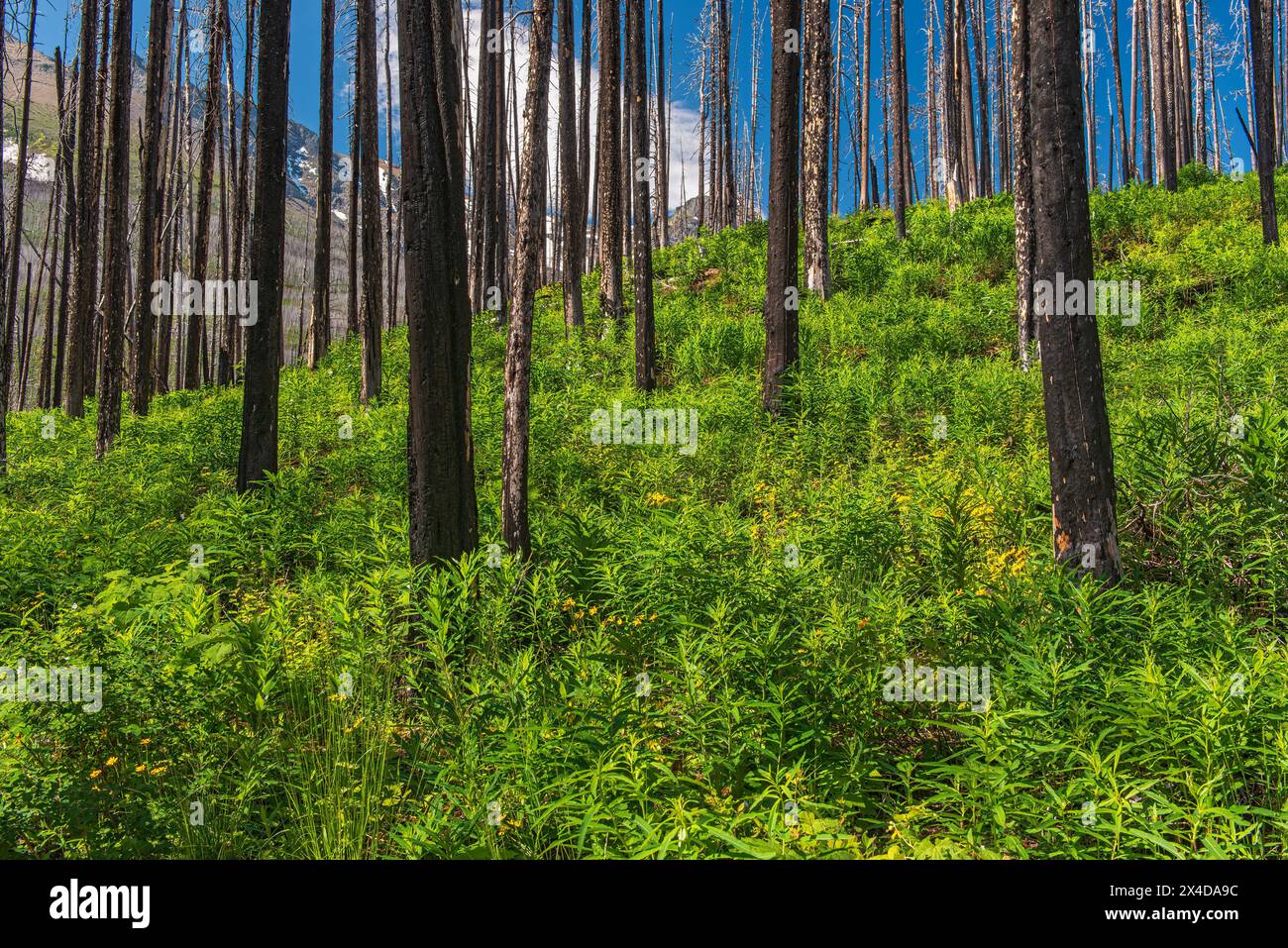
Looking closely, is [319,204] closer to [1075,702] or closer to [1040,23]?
[1040,23]

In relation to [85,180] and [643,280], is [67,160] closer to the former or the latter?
[85,180]

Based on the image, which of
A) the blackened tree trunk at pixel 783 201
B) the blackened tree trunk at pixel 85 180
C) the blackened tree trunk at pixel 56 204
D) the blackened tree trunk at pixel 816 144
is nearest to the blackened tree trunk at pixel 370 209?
the blackened tree trunk at pixel 85 180

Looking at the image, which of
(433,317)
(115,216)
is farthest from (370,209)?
(433,317)

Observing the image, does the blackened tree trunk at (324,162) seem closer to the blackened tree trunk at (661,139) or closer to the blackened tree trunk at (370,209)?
the blackened tree trunk at (370,209)

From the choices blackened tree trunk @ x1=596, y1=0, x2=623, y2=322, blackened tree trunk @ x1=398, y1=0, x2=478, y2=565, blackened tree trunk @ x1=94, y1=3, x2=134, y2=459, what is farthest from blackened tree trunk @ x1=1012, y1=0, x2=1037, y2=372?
blackened tree trunk @ x1=94, y1=3, x2=134, y2=459

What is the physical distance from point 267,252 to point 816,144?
9129 millimetres

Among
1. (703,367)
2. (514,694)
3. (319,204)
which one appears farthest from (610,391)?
(319,204)

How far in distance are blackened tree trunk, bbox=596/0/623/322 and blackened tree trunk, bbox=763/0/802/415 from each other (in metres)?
4.29

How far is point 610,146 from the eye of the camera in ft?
45.6

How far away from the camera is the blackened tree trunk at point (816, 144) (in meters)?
12.6

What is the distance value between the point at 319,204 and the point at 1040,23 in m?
15.4

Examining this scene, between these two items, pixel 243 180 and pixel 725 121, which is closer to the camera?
pixel 243 180

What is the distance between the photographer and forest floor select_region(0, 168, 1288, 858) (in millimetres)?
2822

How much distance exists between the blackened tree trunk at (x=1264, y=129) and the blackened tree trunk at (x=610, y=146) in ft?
35.6
